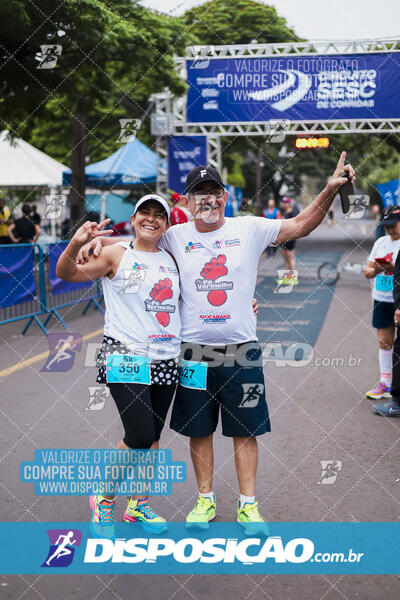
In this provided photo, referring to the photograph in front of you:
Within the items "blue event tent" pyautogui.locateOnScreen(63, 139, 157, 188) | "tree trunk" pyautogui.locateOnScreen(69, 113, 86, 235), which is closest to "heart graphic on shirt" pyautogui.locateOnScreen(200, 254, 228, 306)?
"tree trunk" pyautogui.locateOnScreen(69, 113, 86, 235)

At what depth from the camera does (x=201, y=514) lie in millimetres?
3887

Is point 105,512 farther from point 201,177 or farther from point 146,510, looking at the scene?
point 201,177

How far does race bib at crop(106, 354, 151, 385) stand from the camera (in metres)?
3.62

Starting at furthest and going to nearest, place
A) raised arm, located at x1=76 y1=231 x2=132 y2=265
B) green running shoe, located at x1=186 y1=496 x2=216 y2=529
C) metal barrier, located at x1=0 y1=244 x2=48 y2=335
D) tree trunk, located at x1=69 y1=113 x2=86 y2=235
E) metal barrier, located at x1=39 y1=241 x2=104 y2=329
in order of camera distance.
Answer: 1. tree trunk, located at x1=69 y1=113 x2=86 y2=235
2. metal barrier, located at x1=39 y1=241 x2=104 y2=329
3. metal barrier, located at x1=0 y1=244 x2=48 y2=335
4. green running shoe, located at x1=186 y1=496 x2=216 y2=529
5. raised arm, located at x1=76 y1=231 x2=132 y2=265

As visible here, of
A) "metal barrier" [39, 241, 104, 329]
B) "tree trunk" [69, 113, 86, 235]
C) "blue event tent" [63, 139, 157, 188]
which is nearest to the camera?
"metal barrier" [39, 241, 104, 329]

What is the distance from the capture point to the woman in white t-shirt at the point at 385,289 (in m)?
6.28

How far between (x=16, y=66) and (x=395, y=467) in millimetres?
10914

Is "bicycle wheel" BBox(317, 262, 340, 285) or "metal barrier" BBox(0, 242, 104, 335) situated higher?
"metal barrier" BBox(0, 242, 104, 335)

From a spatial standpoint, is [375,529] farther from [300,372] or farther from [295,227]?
[300,372]

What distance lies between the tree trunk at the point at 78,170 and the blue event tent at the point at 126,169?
169cm

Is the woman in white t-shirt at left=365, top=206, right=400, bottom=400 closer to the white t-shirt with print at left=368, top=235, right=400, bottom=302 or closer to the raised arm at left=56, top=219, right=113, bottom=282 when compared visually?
the white t-shirt with print at left=368, top=235, right=400, bottom=302

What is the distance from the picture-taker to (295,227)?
3.75 metres

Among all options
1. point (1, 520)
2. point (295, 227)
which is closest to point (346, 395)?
point (295, 227)

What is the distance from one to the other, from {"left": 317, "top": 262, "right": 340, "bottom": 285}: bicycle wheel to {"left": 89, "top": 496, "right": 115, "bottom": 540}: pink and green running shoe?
1377cm
